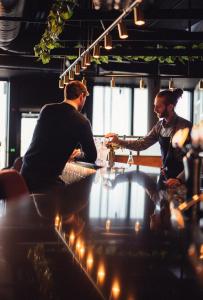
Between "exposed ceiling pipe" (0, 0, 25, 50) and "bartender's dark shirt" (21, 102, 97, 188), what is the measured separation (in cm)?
224

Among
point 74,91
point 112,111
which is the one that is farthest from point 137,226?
point 112,111

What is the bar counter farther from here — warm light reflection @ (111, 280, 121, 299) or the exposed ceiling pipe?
the exposed ceiling pipe

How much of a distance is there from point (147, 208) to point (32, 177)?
1832 mm

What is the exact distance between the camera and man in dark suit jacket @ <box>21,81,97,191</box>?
353 cm

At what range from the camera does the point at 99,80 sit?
1276cm

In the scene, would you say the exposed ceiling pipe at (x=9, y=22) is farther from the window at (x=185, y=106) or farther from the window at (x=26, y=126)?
the window at (x=185, y=106)

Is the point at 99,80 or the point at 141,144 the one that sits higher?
the point at 99,80

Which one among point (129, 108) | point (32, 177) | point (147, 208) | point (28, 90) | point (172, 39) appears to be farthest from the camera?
point (129, 108)

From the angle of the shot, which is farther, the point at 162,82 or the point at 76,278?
the point at 162,82

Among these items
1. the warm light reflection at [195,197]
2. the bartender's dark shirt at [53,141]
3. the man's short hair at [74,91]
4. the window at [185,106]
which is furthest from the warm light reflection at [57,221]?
the window at [185,106]

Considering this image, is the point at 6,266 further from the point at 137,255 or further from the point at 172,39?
the point at 172,39

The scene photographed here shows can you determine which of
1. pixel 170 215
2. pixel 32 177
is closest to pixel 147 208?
pixel 170 215

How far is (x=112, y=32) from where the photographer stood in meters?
7.64

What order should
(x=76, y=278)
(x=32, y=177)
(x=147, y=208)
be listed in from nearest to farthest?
(x=76, y=278) < (x=147, y=208) < (x=32, y=177)
